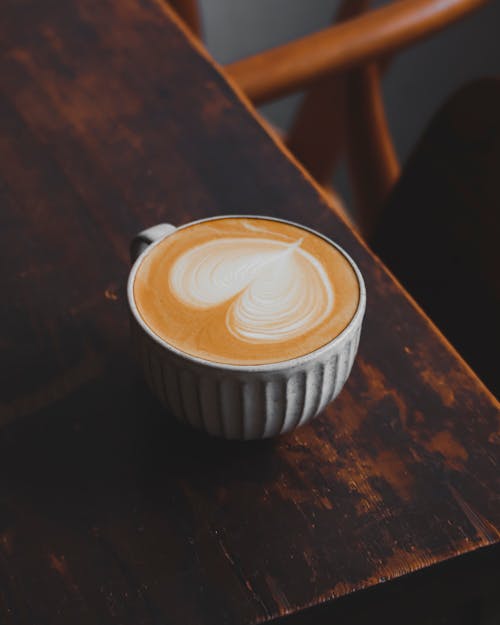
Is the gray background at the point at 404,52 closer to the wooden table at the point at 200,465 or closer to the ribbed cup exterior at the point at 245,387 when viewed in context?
the wooden table at the point at 200,465

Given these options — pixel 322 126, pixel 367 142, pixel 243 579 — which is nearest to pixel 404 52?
pixel 322 126

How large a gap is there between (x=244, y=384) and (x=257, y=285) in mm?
82

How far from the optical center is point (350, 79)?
149cm

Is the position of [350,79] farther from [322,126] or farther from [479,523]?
[479,523]

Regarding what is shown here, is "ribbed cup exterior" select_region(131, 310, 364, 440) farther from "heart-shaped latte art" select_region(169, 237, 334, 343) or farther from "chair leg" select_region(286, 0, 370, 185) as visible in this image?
"chair leg" select_region(286, 0, 370, 185)

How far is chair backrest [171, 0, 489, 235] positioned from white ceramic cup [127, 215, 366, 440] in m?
0.56

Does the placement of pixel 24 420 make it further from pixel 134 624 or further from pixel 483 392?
pixel 483 392

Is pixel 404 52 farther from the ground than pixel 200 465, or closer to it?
closer to it

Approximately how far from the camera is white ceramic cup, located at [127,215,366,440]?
1.61ft

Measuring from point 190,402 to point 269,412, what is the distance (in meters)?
0.04

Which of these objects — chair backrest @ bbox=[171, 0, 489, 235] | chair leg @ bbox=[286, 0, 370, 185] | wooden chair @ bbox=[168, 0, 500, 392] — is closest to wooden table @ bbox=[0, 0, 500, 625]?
→ wooden chair @ bbox=[168, 0, 500, 392]

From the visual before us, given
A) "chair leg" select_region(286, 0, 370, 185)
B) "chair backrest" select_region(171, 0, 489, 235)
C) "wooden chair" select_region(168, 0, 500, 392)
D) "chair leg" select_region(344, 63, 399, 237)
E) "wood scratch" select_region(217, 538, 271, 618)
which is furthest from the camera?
"chair leg" select_region(286, 0, 370, 185)

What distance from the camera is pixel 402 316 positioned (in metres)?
0.66

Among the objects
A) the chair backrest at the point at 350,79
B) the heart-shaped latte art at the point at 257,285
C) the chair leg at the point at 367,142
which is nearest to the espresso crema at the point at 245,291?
the heart-shaped latte art at the point at 257,285
